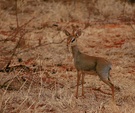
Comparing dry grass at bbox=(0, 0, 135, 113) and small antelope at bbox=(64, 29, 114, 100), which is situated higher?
small antelope at bbox=(64, 29, 114, 100)

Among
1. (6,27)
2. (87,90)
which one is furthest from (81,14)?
(87,90)

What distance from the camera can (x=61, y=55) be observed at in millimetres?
9992

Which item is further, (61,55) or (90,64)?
(61,55)

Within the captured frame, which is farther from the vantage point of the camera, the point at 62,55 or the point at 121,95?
the point at 62,55

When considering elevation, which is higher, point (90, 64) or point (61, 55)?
point (90, 64)

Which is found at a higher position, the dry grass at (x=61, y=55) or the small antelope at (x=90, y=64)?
the small antelope at (x=90, y=64)

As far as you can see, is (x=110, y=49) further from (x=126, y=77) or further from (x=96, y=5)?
(x=96, y=5)

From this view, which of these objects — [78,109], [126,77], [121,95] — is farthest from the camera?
[126,77]

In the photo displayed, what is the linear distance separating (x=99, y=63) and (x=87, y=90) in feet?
2.56

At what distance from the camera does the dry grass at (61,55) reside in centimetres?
598

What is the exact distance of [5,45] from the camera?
35.3ft

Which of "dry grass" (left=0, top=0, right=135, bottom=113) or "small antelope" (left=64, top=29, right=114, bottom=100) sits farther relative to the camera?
"small antelope" (left=64, top=29, right=114, bottom=100)

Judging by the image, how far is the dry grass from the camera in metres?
5.98

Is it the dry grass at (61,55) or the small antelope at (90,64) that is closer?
the dry grass at (61,55)
